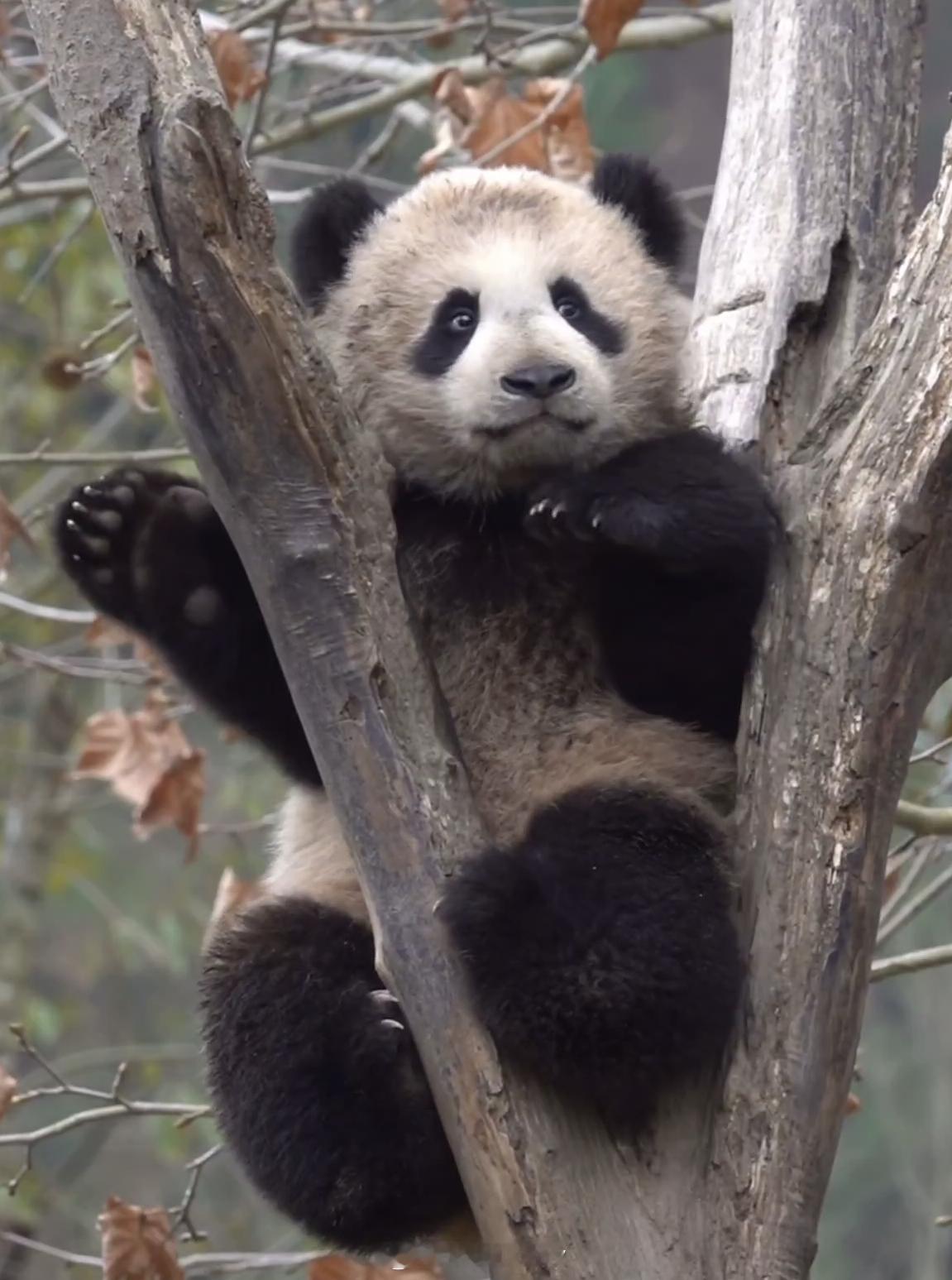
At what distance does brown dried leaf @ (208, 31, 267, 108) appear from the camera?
13.0 ft

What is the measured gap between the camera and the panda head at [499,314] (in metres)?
3.03

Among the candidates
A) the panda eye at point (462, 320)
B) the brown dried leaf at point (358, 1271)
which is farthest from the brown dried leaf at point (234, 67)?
the brown dried leaf at point (358, 1271)

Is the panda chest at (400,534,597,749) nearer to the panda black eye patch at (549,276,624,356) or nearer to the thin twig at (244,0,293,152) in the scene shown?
the panda black eye patch at (549,276,624,356)

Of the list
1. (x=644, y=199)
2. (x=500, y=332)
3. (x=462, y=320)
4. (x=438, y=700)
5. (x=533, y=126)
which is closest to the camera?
(x=438, y=700)

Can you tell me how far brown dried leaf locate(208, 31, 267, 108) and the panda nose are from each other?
4.39 feet

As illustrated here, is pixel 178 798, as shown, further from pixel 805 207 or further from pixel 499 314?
pixel 805 207

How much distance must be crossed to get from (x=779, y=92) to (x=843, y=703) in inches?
53.1

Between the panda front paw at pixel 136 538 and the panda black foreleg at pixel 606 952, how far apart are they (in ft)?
2.79

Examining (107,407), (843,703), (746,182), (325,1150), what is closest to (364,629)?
(843,703)

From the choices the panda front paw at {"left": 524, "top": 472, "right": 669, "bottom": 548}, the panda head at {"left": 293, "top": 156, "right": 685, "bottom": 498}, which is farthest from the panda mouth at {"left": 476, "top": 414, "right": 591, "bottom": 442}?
the panda front paw at {"left": 524, "top": 472, "right": 669, "bottom": 548}

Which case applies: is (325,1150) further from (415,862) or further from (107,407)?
(107,407)

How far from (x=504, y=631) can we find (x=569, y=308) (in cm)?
62

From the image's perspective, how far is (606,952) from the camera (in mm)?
2527

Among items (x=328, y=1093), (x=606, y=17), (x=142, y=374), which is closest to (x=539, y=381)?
(x=328, y=1093)
